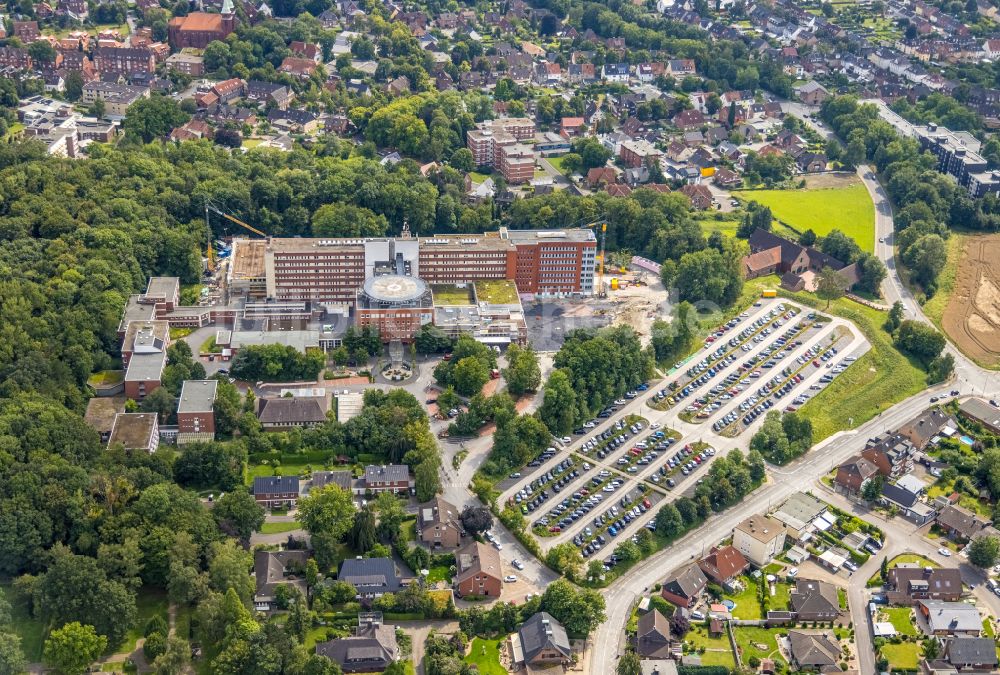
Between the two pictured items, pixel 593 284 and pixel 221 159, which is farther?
pixel 221 159

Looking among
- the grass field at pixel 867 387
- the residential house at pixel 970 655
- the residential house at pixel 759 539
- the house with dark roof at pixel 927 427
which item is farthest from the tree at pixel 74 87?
the residential house at pixel 970 655

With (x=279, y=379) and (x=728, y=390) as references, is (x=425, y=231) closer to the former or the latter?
(x=279, y=379)

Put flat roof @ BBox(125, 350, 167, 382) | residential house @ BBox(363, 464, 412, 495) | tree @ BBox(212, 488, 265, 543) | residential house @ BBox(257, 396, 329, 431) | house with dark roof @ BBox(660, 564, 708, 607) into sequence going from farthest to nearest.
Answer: flat roof @ BBox(125, 350, 167, 382)
residential house @ BBox(257, 396, 329, 431)
residential house @ BBox(363, 464, 412, 495)
tree @ BBox(212, 488, 265, 543)
house with dark roof @ BBox(660, 564, 708, 607)

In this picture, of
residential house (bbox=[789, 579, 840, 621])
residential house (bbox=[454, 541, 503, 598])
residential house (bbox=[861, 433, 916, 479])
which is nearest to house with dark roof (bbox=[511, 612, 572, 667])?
residential house (bbox=[454, 541, 503, 598])

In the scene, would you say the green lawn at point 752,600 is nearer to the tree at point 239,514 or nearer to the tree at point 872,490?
the tree at point 872,490

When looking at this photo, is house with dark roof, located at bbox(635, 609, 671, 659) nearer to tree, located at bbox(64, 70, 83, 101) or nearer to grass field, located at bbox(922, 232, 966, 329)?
grass field, located at bbox(922, 232, 966, 329)

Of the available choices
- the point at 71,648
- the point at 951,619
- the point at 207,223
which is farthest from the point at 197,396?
the point at 951,619

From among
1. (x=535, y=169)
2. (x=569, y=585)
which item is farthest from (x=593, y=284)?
(x=569, y=585)
